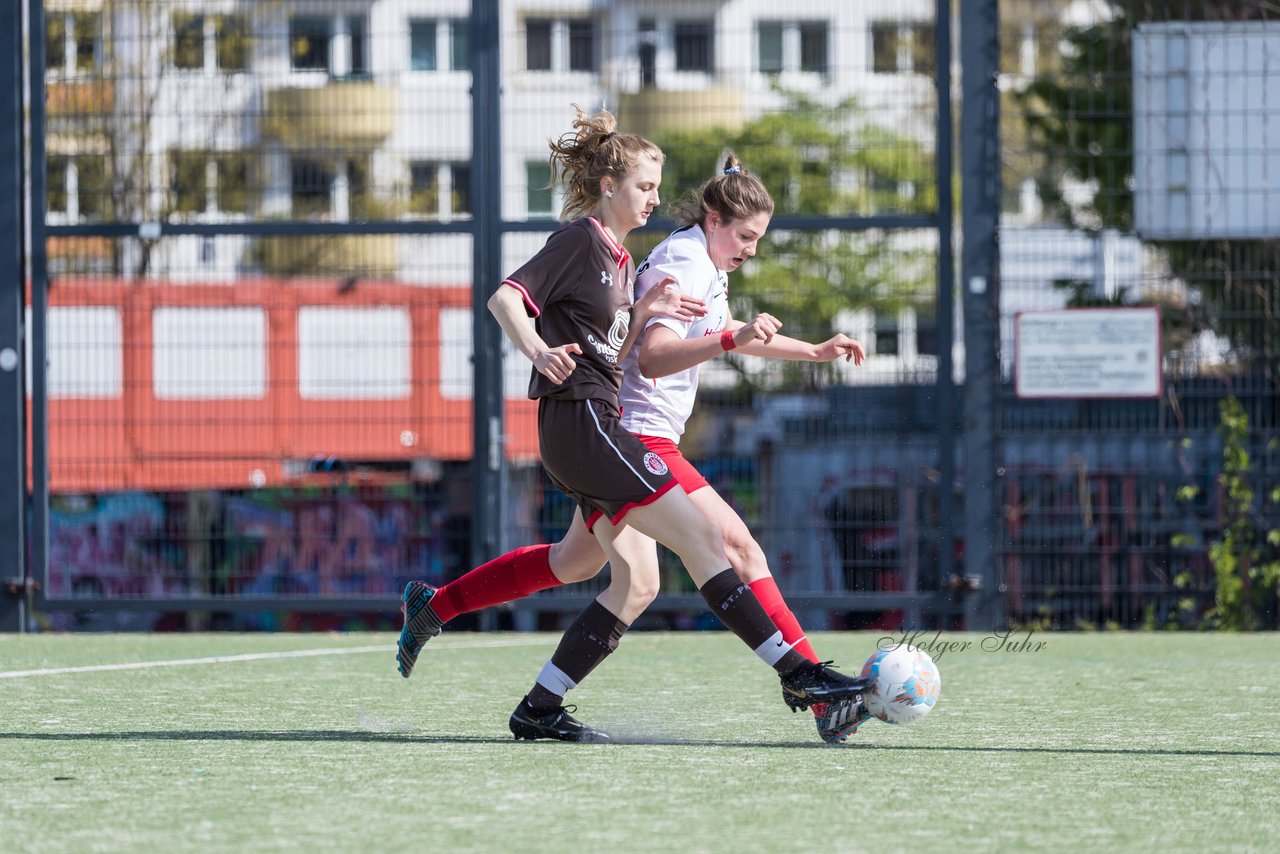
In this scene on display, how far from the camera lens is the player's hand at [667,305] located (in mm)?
5137

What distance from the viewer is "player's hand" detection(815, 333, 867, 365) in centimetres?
525

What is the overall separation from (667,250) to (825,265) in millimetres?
8220

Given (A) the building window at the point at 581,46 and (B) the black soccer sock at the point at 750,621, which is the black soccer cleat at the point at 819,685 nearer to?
(B) the black soccer sock at the point at 750,621

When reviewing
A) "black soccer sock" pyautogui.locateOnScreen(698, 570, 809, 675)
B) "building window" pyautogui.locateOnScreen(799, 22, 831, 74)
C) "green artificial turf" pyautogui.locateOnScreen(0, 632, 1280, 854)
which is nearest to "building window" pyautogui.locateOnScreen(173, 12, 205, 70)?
"building window" pyautogui.locateOnScreen(799, 22, 831, 74)

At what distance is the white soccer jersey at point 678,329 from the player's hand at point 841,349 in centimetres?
31

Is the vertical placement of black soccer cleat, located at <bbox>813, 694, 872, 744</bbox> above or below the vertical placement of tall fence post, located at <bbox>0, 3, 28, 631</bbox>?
below

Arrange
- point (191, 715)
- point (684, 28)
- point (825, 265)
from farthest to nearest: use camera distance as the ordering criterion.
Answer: point (825, 265), point (684, 28), point (191, 715)

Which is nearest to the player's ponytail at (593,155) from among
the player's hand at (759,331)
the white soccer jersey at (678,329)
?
the white soccer jersey at (678,329)

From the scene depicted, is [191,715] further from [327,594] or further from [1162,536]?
[1162,536]

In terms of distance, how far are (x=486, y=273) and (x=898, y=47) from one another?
101 inches

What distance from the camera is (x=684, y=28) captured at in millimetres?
11750

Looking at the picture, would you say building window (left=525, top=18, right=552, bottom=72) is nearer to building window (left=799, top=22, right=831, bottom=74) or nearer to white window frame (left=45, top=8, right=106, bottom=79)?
building window (left=799, top=22, right=831, bottom=74)

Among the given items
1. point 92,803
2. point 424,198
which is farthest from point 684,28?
point 92,803

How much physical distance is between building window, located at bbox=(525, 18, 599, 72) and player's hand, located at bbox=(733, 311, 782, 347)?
625 centimetres
